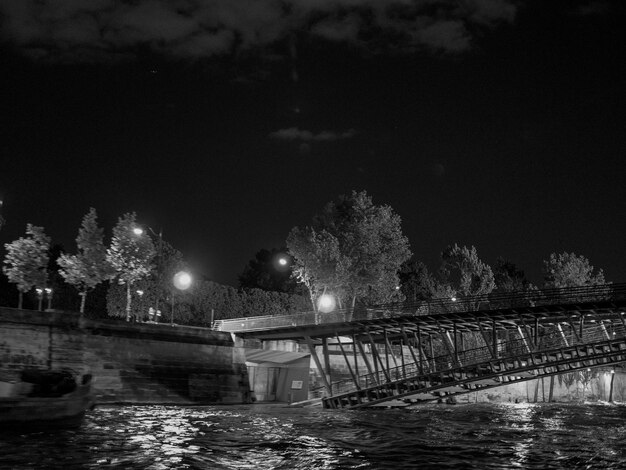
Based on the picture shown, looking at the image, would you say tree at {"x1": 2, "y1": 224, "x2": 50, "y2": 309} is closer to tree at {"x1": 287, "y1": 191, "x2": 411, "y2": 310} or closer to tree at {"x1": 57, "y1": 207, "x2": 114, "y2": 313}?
tree at {"x1": 57, "y1": 207, "x2": 114, "y2": 313}

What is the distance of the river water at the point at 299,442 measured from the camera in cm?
2127

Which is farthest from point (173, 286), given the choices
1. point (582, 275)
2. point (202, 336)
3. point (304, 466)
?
point (582, 275)

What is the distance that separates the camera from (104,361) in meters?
41.4

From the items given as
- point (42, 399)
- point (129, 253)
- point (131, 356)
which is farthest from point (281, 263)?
point (42, 399)

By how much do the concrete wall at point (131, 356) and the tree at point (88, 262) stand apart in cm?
1329

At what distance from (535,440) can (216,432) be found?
14850 mm

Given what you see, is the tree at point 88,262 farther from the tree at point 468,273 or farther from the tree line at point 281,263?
the tree at point 468,273

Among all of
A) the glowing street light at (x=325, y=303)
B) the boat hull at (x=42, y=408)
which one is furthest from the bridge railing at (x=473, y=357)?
the boat hull at (x=42, y=408)

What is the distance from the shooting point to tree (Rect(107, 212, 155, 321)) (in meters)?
56.2

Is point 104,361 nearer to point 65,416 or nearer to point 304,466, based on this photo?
point 65,416

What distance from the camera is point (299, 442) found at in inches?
1061

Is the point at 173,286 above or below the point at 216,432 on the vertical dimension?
above

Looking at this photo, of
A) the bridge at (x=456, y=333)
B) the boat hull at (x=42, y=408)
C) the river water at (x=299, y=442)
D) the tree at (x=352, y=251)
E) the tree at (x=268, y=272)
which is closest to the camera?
the river water at (x=299, y=442)

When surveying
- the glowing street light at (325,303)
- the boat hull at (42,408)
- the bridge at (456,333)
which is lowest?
the boat hull at (42,408)
